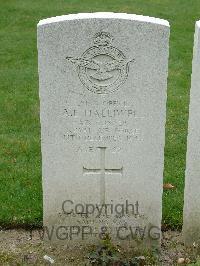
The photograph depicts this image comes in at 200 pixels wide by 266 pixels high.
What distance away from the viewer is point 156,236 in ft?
16.8

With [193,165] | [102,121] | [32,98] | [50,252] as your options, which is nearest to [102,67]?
[102,121]

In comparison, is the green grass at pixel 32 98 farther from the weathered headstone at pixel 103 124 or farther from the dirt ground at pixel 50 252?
the weathered headstone at pixel 103 124

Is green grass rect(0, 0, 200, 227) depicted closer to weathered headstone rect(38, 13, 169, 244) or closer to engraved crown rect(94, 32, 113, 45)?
weathered headstone rect(38, 13, 169, 244)

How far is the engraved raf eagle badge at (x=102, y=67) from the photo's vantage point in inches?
178

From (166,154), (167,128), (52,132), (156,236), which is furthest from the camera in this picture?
(167,128)

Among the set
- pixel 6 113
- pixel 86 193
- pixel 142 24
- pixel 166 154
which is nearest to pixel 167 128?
pixel 166 154

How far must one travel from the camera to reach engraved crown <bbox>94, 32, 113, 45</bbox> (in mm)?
4461

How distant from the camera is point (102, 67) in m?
4.61

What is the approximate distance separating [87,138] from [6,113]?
3.46 m

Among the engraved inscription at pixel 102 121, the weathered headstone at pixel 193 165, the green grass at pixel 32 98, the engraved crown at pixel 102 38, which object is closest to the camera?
the engraved crown at pixel 102 38

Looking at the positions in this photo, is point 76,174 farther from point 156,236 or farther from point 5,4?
point 5,4

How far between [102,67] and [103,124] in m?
0.48

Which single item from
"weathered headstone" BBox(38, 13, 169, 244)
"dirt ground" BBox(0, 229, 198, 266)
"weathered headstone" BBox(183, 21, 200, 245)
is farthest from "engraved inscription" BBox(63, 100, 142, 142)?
"dirt ground" BBox(0, 229, 198, 266)

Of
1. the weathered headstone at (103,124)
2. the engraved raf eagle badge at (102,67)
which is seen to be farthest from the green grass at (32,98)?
the engraved raf eagle badge at (102,67)
